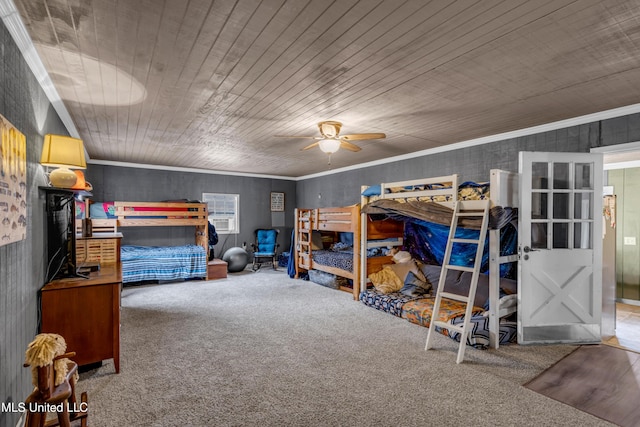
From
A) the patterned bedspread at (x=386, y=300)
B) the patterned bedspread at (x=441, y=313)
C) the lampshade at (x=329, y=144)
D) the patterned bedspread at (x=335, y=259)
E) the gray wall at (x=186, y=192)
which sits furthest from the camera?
the gray wall at (x=186, y=192)

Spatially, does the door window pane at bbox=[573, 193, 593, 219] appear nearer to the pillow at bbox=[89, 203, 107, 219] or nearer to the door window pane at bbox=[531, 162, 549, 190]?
the door window pane at bbox=[531, 162, 549, 190]

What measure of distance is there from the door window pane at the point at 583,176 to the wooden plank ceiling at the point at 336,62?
63 cm

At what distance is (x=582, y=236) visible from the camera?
344cm

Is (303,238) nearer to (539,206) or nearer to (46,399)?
(539,206)

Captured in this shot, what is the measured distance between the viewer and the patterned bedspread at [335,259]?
553 centimetres

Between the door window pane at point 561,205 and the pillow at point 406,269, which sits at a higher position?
the door window pane at point 561,205

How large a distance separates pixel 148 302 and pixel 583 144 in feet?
20.3

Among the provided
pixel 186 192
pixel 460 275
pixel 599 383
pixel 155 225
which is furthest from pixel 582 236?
pixel 186 192

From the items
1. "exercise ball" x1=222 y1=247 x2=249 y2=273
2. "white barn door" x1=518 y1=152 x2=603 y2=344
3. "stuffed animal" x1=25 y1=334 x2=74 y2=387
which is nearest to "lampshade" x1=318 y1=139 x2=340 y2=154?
"white barn door" x1=518 y1=152 x2=603 y2=344

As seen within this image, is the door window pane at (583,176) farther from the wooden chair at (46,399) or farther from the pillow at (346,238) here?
the wooden chair at (46,399)

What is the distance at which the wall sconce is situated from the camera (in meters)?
2.44

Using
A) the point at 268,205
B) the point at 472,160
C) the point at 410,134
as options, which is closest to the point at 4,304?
the point at 410,134

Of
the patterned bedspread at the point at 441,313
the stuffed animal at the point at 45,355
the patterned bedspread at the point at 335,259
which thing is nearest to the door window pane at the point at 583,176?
the patterned bedspread at the point at 441,313

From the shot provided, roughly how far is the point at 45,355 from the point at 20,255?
0.81 m
